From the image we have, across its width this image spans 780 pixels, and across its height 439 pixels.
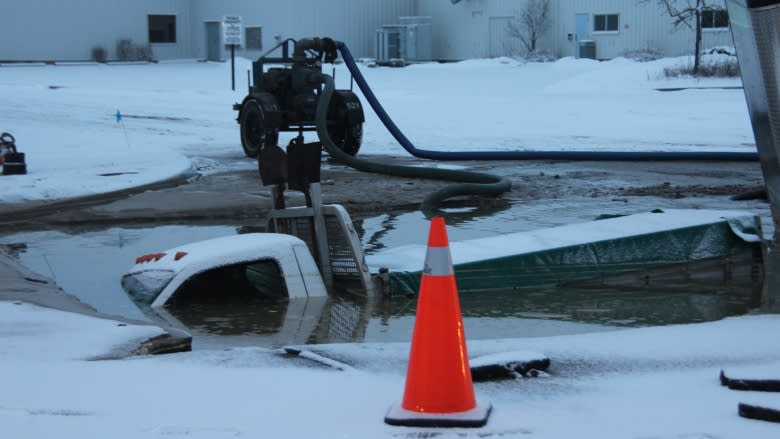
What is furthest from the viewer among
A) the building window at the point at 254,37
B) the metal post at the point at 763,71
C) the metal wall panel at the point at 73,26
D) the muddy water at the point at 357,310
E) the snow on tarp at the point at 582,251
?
the building window at the point at 254,37

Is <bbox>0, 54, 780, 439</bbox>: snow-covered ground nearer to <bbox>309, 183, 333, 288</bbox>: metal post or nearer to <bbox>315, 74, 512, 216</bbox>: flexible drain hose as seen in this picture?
<bbox>309, 183, 333, 288</bbox>: metal post

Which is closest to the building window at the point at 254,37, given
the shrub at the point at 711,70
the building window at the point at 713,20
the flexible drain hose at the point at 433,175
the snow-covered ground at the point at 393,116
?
the snow-covered ground at the point at 393,116

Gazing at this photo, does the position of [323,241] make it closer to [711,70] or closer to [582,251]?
[582,251]

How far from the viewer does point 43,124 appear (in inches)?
781

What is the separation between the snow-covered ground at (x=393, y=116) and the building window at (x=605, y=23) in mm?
3854

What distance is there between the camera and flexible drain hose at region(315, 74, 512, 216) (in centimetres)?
1155

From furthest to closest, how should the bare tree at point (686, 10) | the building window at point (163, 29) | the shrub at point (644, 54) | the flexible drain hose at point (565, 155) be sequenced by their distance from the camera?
the building window at point (163, 29) → the shrub at point (644, 54) → the bare tree at point (686, 10) → the flexible drain hose at point (565, 155)

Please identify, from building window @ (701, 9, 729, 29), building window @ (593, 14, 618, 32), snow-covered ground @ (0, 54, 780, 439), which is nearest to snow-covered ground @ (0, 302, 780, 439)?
snow-covered ground @ (0, 54, 780, 439)

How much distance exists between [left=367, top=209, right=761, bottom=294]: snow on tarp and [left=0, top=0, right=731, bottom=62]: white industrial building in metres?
31.0

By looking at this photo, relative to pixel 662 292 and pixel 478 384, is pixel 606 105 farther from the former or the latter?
pixel 478 384

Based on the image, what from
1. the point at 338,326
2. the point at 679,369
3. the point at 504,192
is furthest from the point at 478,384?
the point at 504,192

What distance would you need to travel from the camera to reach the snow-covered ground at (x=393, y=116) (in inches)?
595

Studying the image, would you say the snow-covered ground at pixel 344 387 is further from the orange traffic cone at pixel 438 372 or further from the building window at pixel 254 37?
the building window at pixel 254 37

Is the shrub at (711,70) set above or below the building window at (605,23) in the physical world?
below
